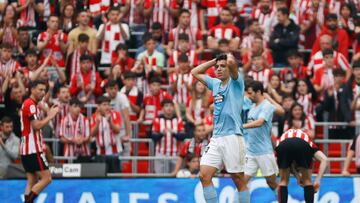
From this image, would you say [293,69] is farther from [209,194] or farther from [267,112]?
[209,194]

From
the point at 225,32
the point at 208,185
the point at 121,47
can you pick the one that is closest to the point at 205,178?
the point at 208,185

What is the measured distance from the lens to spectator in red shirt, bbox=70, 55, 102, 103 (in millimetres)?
21906

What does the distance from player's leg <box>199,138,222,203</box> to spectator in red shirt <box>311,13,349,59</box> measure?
303 inches

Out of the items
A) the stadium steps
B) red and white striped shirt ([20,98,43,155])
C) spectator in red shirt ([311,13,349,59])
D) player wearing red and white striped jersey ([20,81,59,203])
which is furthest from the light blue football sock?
spectator in red shirt ([311,13,349,59])

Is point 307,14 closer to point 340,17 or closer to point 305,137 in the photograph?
point 340,17

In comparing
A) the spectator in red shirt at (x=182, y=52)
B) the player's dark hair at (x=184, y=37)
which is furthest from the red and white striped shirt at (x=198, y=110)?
the player's dark hair at (x=184, y=37)

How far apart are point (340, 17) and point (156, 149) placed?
5060 mm

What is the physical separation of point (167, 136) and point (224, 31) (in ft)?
9.82

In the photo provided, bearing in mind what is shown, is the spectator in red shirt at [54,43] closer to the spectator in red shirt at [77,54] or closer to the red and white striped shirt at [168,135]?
the spectator in red shirt at [77,54]

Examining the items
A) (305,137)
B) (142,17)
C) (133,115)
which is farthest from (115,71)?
(305,137)

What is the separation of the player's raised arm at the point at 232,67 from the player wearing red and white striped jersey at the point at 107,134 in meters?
5.88

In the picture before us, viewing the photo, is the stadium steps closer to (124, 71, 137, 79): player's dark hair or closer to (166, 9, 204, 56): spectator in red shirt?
(124, 71, 137, 79): player's dark hair

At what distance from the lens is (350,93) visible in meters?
21.0

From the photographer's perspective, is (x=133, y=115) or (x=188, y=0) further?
(x=188, y=0)
